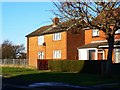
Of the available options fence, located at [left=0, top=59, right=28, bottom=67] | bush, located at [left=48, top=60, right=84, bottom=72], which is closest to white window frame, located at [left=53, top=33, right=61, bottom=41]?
fence, located at [left=0, top=59, right=28, bottom=67]

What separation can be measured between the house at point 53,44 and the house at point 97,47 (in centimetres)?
360

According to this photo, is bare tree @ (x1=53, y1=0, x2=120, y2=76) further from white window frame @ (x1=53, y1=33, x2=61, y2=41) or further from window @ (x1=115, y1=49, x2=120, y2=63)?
white window frame @ (x1=53, y1=33, x2=61, y2=41)

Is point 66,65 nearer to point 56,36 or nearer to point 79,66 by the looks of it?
point 79,66

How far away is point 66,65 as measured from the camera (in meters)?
37.7

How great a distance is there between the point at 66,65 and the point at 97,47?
412 cm

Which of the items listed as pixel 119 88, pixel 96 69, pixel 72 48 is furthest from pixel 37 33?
pixel 119 88

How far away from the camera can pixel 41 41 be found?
184 feet

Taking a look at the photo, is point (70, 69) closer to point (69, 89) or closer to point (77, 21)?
point (77, 21)

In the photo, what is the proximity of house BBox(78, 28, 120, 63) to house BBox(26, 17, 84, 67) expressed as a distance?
142 inches

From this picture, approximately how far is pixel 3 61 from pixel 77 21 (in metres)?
42.6

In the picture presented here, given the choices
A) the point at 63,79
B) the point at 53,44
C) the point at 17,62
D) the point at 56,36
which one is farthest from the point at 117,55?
the point at 17,62

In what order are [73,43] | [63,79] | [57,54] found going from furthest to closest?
[57,54] → [73,43] → [63,79]

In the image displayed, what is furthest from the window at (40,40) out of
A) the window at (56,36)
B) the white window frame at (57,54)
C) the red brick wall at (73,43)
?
the red brick wall at (73,43)

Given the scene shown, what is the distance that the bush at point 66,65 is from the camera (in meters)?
35.8
